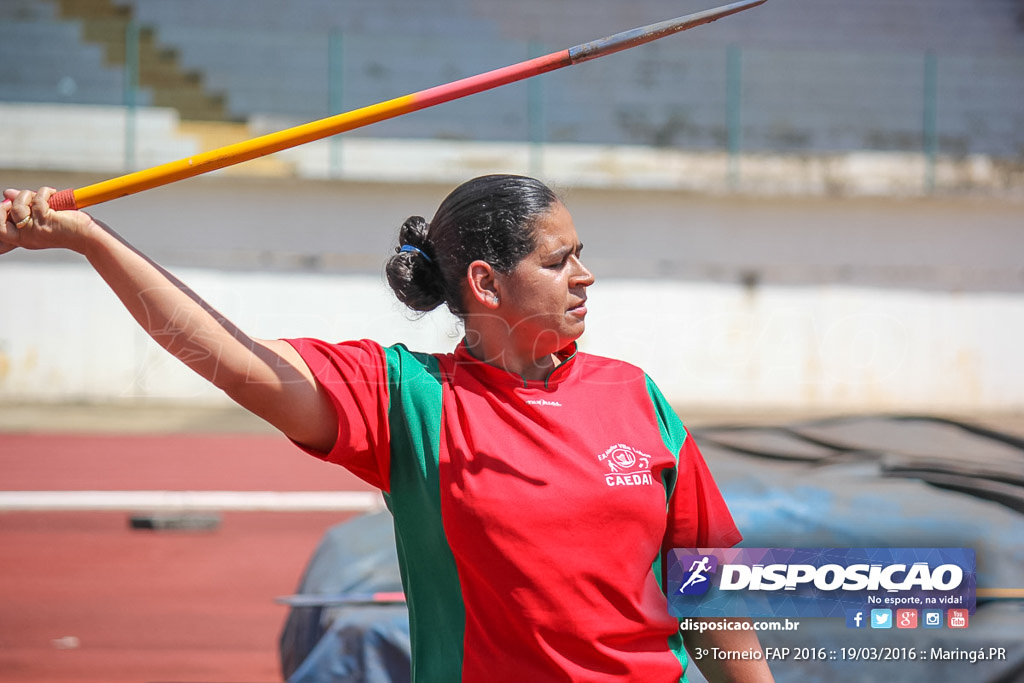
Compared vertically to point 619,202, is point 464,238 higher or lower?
lower

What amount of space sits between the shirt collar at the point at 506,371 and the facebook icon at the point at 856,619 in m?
0.94

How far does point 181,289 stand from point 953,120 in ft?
48.7

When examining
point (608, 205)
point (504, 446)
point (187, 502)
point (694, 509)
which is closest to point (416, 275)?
point (504, 446)

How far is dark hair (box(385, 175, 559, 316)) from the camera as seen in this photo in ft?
5.95

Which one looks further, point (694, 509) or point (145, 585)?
point (145, 585)

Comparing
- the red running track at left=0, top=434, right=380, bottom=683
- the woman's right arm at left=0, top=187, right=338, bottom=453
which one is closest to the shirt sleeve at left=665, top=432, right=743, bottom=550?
the woman's right arm at left=0, top=187, right=338, bottom=453

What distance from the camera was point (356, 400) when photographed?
1687 mm

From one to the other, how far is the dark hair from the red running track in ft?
8.48

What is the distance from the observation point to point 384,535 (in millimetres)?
3393

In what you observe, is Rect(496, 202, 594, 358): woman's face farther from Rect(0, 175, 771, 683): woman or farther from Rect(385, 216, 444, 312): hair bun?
Rect(385, 216, 444, 312): hair bun

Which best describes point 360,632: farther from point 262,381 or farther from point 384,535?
point 262,381

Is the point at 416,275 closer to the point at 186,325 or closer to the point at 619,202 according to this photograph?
the point at 186,325

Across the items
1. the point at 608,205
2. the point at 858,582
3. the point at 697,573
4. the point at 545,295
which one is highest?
the point at 608,205

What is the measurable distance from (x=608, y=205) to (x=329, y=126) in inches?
459
